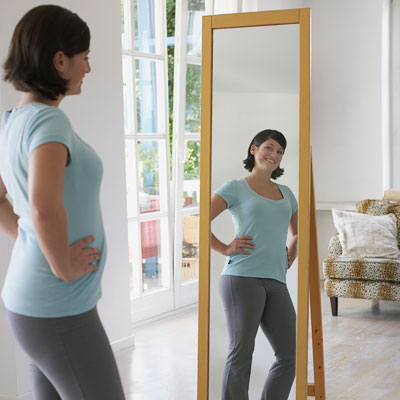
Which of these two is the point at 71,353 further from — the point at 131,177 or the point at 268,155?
the point at 131,177

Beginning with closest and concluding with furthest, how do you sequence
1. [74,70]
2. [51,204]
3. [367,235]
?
[51,204]
[74,70]
[367,235]

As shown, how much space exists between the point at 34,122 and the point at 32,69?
104 mm

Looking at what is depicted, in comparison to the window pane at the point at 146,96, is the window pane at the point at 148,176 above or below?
below

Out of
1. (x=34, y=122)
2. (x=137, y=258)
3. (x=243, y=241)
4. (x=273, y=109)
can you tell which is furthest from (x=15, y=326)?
(x=137, y=258)

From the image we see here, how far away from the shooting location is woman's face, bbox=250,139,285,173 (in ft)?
7.30

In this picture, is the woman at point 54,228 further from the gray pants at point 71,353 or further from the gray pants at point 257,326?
the gray pants at point 257,326

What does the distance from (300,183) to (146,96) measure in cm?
249

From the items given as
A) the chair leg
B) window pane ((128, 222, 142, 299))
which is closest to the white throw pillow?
the chair leg

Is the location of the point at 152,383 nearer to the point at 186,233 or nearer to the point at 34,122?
the point at 186,233

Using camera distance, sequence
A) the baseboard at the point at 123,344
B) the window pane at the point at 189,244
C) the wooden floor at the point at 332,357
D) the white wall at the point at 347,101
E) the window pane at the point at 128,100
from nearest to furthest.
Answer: the wooden floor at the point at 332,357 < the baseboard at the point at 123,344 < the window pane at the point at 128,100 < the window pane at the point at 189,244 < the white wall at the point at 347,101

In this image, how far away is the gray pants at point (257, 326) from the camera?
223cm

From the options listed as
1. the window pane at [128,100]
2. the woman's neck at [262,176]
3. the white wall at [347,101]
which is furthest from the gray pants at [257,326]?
the white wall at [347,101]

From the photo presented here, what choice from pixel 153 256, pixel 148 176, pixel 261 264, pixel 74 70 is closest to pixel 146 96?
pixel 148 176

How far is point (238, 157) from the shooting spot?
7.49 ft
